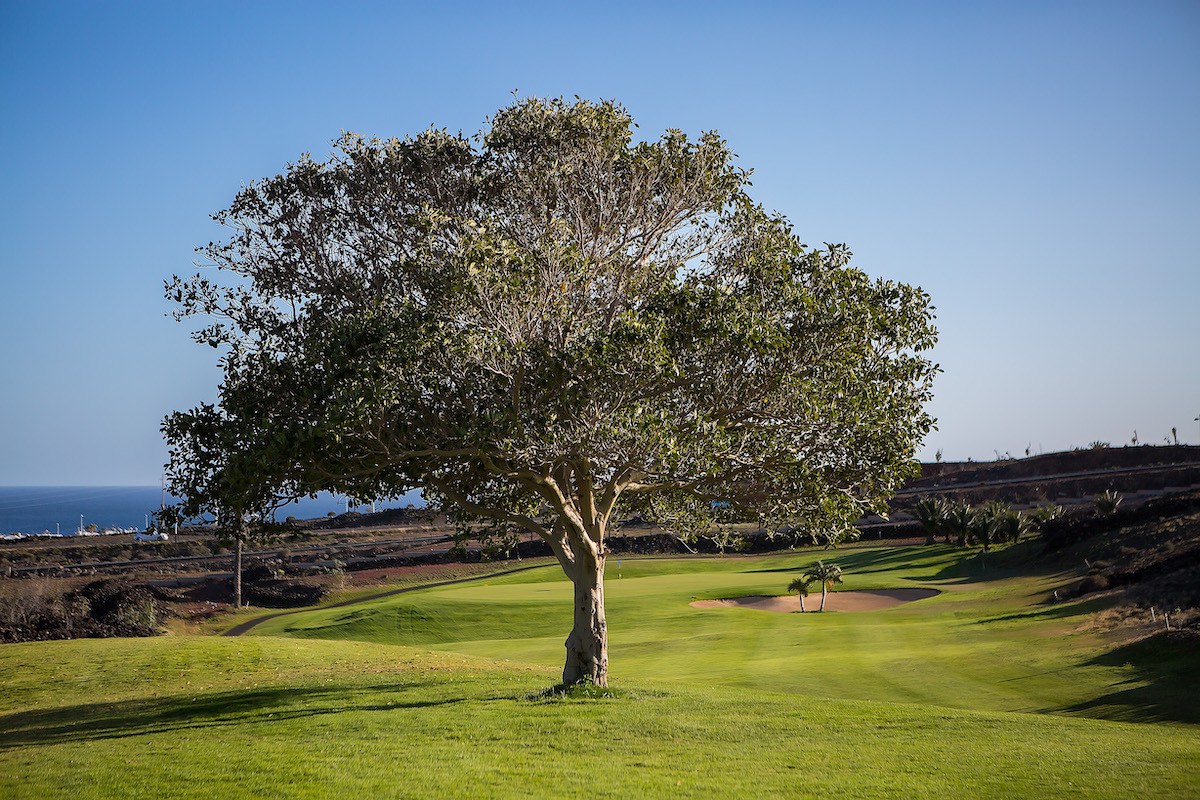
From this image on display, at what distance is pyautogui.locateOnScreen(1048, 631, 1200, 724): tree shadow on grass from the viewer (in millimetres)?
18391

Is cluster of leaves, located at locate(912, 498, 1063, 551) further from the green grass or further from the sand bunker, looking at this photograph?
the green grass

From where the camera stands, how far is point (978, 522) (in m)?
52.4

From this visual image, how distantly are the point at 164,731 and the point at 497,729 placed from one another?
6.35 metres

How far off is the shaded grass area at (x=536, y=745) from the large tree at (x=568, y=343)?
3091 mm

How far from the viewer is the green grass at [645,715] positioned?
42.9ft

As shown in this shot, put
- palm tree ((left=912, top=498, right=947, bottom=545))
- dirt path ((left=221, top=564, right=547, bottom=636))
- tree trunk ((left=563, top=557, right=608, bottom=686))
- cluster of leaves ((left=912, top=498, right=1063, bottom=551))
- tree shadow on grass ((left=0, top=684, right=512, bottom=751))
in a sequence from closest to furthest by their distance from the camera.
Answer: tree shadow on grass ((left=0, top=684, right=512, bottom=751)) → tree trunk ((left=563, top=557, right=608, bottom=686)) → dirt path ((left=221, top=564, right=547, bottom=636)) → cluster of leaves ((left=912, top=498, right=1063, bottom=551)) → palm tree ((left=912, top=498, right=947, bottom=545))

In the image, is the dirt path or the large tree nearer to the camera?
the large tree

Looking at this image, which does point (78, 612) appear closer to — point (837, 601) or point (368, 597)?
point (368, 597)

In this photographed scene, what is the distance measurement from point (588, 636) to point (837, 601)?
27506 mm

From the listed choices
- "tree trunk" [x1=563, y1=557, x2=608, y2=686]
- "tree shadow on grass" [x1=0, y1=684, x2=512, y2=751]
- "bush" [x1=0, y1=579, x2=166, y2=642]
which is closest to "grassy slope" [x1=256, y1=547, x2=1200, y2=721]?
"bush" [x1=0, y1=579, x2=166, y2=642]

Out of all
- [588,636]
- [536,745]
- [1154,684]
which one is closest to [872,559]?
[1154,684]

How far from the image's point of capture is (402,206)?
18844mm

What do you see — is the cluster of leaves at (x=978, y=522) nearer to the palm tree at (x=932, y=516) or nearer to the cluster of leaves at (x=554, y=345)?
the palm tree at (x=932, y=516)

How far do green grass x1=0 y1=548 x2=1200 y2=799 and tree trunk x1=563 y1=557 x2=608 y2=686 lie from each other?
0.75 meters
